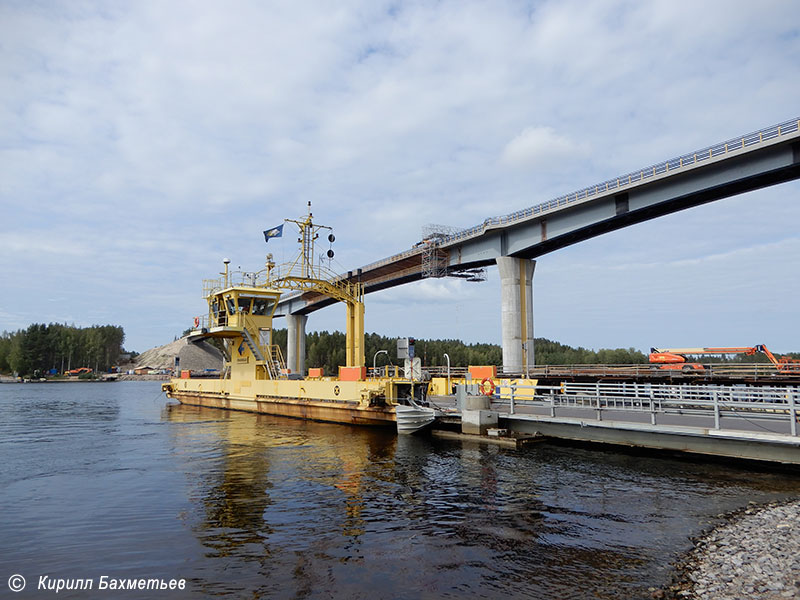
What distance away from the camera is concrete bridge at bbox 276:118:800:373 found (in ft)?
102

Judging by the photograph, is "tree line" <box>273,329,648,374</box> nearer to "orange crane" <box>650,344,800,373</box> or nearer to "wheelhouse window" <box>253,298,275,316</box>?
"orange crane" <box>650,344,800,373</box>

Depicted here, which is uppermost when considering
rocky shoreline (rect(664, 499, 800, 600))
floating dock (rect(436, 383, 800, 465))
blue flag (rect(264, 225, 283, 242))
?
blue flag (rect(264, 225, 283, 242))

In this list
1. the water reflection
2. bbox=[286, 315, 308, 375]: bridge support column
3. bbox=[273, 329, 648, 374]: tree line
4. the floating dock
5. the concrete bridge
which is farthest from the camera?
bbox=[273, 329, 648, 374]: tree line

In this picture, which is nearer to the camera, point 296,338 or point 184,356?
point 296,338

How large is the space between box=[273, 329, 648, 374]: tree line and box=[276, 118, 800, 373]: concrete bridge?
5693cm

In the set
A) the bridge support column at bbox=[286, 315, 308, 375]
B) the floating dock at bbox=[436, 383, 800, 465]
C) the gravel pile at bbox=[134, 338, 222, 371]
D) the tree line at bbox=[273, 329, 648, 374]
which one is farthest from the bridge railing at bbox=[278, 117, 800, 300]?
the gravel pile at bbox=[134, 338, 222, 371]

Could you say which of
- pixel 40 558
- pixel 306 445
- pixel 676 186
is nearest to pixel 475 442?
pixel 306 445

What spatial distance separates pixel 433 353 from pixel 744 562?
117 m

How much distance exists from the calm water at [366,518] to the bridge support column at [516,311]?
24.3 metres

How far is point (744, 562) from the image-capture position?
8234mm

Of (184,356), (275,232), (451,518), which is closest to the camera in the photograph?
(451,518)

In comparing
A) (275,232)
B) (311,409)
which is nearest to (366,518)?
(311,409)

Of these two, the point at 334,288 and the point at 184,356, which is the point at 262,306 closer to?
the point at 334,288

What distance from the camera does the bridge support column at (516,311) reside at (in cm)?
4425
